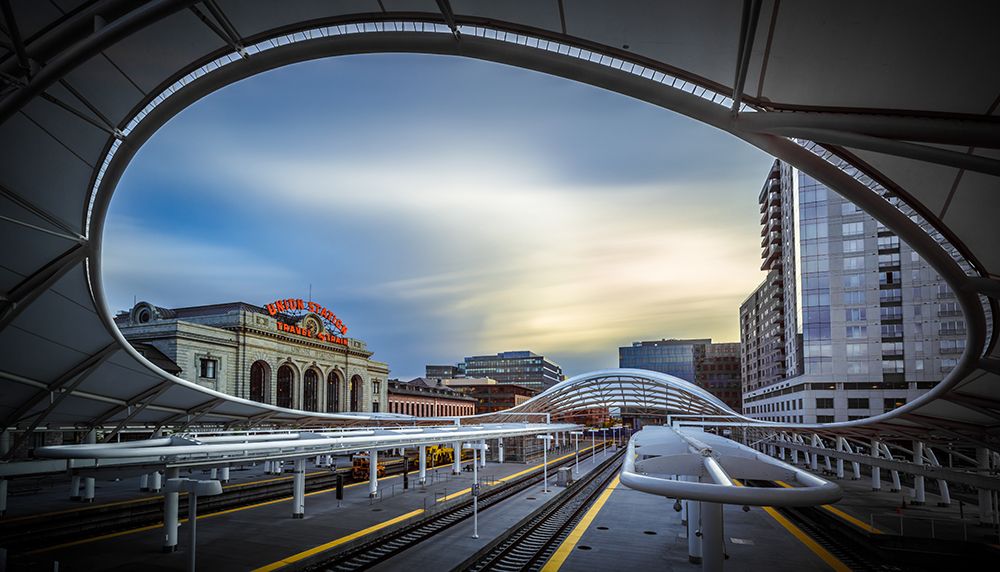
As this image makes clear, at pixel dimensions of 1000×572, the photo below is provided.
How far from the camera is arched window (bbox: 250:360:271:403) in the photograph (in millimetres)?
64812

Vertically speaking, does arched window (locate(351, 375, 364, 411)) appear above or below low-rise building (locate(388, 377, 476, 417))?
above

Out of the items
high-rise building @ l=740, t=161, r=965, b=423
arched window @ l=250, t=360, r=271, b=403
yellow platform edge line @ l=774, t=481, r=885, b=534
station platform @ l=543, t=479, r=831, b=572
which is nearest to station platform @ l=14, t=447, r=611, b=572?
station platform @ l=543, t=479, r=831, b=572

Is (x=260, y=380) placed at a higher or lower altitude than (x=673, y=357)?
lower

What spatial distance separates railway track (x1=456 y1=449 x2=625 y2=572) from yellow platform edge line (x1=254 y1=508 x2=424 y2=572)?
4.90 m

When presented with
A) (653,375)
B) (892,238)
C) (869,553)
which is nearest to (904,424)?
(869,553)

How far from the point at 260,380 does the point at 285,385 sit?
4038mm

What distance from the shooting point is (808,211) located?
7144 cm

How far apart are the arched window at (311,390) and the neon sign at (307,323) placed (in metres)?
4.66

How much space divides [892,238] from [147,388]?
75.2 metres

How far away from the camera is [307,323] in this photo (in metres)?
73.4

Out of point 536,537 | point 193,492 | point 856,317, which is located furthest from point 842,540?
point 856,317

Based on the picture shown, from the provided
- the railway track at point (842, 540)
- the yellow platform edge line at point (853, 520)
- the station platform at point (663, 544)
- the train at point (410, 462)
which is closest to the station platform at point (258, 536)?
the station platform at point (663, 544)

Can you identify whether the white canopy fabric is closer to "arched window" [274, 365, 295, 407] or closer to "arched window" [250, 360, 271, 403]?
"arched window" [250, 360, 271, 403]

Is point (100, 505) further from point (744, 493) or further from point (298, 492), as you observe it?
point (744, 493)
